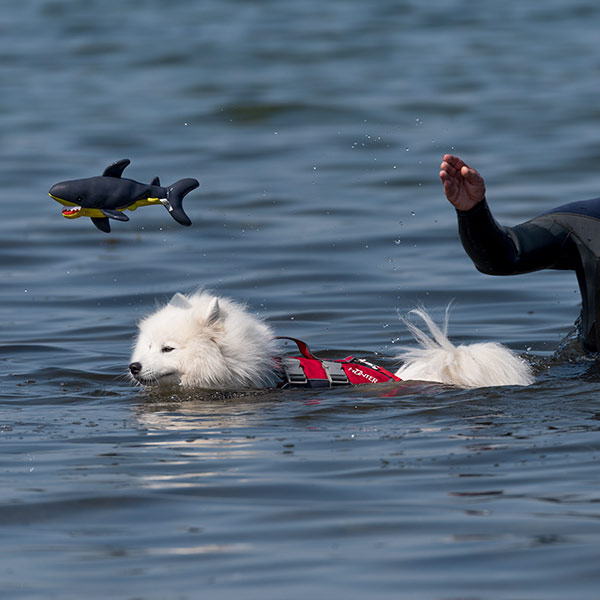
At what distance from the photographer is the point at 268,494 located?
4598 millimetres

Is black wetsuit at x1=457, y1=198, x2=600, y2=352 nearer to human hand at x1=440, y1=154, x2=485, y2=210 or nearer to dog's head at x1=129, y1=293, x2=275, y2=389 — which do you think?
human hand at x1=440, y1=154, x2=485, y2=210

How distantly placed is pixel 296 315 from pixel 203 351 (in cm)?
274

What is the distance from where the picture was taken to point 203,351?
22.1 ft

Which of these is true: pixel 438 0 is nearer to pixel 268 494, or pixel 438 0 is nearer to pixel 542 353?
pixel 542 353

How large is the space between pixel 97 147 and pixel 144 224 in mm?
3727

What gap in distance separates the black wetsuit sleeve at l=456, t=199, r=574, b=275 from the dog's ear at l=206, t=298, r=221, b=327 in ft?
4.70

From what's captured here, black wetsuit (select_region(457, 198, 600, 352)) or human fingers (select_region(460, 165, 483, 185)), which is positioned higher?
human fingers (select_region(460, 165, 483, 185))

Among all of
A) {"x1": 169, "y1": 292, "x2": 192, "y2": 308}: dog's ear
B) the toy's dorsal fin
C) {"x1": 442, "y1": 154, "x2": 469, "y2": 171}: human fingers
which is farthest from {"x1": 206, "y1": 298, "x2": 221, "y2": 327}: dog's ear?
{"x1": 442, "y1": 154, "x2": 469, "y2": 171}: human fingers

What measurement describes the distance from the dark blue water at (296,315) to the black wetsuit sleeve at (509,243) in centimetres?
66

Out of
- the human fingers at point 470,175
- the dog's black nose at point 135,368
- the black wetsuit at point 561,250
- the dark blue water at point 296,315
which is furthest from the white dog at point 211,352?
the human fingers at point 470,175

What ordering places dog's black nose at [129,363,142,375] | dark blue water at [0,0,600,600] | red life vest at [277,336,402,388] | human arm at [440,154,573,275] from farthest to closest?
red life vest at [277,336,402,388] → dog's black nose at [129,363,142,375] → human arm at [440,154,573,275] → dark blue water at [0,0,600,600]

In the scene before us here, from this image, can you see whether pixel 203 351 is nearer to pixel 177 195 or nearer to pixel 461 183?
pixel 177 195

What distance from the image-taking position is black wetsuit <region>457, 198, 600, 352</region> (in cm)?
645

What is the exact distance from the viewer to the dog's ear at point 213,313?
671cm
